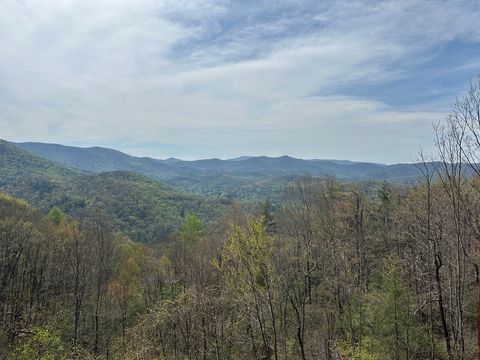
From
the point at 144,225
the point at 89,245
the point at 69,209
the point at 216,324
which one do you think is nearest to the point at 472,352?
the point at 216,324

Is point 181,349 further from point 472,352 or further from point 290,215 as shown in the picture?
point 472,352

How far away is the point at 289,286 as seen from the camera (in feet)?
77.6

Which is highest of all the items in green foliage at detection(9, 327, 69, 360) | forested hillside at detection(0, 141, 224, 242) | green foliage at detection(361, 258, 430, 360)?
green foliage at detection(361, 258, 430, 360)

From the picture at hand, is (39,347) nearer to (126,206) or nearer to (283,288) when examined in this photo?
(283,288)

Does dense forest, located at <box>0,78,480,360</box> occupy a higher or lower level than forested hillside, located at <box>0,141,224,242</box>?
higher

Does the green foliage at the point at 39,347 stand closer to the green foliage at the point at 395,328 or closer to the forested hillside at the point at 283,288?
the forested hillside at the point at 283,288

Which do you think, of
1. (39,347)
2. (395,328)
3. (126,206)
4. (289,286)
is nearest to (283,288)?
(289,286)

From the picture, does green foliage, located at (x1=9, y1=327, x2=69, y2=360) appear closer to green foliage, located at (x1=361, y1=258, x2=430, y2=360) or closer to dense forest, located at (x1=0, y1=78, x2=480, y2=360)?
dense forest, located at (x1=0, y1=78, x2=480, y2=360)

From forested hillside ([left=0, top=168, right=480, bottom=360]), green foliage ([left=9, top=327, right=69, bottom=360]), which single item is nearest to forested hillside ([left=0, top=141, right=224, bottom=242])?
forested hillside ([left=0, top=168, right=480, bottom=360])

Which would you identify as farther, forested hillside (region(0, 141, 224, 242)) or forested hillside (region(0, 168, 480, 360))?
forested hillside (region(0, 141, 224, 242))

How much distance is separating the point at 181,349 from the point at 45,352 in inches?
450

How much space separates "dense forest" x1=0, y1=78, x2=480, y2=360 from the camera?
19.1 metres

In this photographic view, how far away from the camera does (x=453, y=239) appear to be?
18.4 m

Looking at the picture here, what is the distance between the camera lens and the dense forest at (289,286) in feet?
62.5
